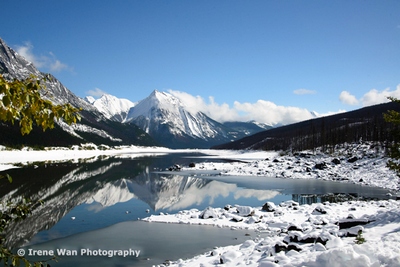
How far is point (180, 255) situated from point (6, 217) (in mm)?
10766

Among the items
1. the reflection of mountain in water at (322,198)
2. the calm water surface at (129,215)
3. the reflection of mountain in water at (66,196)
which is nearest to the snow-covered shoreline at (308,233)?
the calm water surface at (129,215)

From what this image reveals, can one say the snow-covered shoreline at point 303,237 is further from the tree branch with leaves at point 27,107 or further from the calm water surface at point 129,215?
the tree branch with leaves at point 27,107

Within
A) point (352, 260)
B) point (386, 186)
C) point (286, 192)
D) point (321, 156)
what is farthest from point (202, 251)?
point (321, 156)

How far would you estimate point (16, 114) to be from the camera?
134 inches

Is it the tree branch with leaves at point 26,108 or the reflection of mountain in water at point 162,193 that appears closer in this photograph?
the tree branch with leaves at point 26,108

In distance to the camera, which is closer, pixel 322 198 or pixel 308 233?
pixel 308 233

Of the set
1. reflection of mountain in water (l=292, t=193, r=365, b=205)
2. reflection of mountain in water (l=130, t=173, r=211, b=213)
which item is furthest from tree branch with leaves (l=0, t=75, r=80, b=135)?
reflection of mountain in water (l=292, t=193, r=365, b=205)

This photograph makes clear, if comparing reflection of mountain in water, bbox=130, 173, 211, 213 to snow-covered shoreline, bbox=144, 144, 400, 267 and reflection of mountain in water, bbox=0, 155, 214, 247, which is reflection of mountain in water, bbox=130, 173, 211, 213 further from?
snow-covered shoreline, bbox=144, 144, 400, 267

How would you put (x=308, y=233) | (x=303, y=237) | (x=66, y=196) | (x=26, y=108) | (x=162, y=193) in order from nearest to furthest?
(x=26, y=108), (x=303, y=237), (x=308, y=233), (x=66, y=196), (x=162, y=193)

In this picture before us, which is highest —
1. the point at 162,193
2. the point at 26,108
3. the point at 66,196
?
the point at 26,108

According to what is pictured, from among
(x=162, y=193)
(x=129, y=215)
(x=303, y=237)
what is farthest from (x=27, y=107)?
(x=162, y=193)

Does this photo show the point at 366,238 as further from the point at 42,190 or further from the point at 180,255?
the point at 42,190

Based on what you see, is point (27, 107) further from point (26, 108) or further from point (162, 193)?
point (162, 193)

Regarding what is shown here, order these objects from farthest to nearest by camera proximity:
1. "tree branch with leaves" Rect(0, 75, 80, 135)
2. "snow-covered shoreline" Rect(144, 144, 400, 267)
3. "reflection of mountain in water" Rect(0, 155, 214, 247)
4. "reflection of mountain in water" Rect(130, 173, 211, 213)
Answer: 1. "reflection of mountain in water" Rect(130, 173, 211, 213)
2. "reflection of mountain in water" Rect(0, 155, 214, 247)
3. "snow-covered shoreline" Rect(144, 144, 400, 267)
4. "tree branch with leaves" Rect(0, 75, 80, 135)
